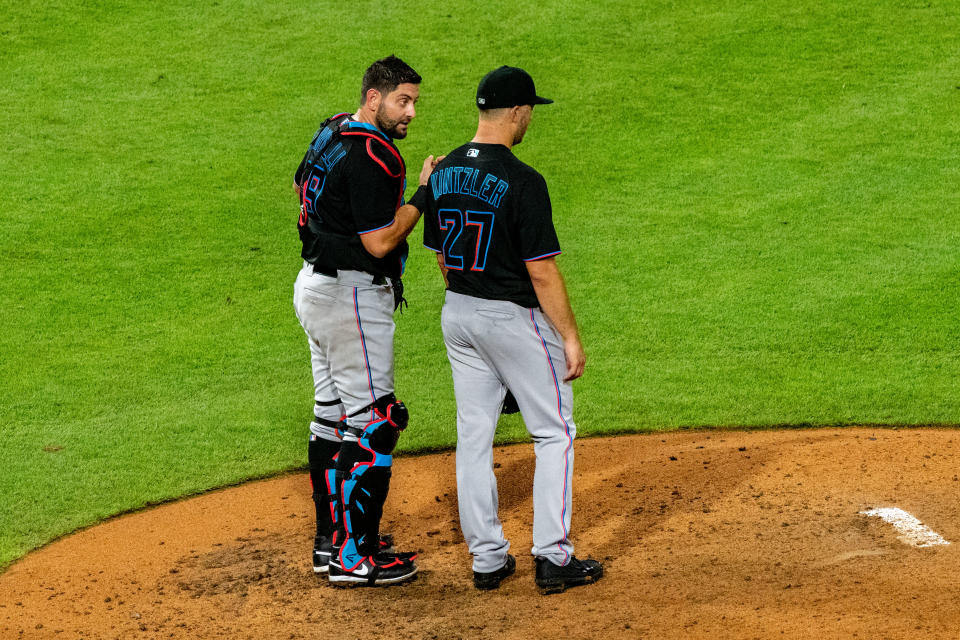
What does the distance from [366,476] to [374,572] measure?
15.7 inches

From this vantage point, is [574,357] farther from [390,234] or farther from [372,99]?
[372,99]

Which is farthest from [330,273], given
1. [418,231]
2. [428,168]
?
[418,231]

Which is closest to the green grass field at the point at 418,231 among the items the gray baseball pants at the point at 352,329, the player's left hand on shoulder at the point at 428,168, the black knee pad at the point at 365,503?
the black knee pad at the point at 365,503

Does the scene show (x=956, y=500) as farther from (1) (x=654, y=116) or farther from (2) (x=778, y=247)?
(1) (x=654, y=116)

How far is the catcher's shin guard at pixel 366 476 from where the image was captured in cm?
449

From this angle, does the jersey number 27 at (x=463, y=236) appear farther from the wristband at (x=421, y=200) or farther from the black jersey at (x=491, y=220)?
the wristband at (x=421, y=200)

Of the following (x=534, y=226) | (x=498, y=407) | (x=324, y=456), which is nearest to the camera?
(x=534, y=226)

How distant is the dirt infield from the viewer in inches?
156

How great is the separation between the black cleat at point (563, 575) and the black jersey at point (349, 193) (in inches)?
53.6

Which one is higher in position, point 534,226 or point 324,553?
point 534,226

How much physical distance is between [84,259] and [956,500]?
6687 millimetres

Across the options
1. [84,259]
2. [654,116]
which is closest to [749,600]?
[84,259]

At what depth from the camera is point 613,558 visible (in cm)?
455

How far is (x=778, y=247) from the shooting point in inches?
331
